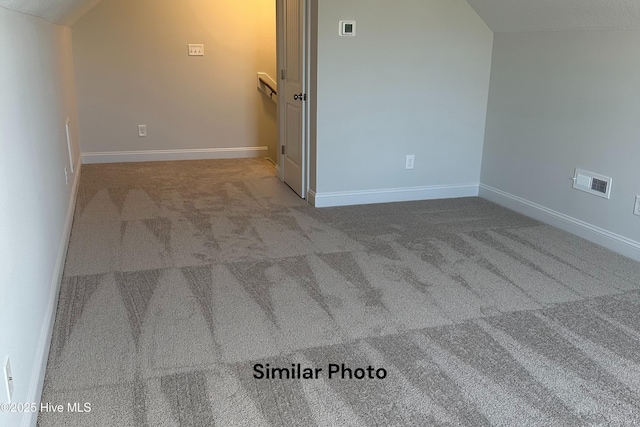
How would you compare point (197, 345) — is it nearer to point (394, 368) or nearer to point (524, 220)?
point (394, 368)

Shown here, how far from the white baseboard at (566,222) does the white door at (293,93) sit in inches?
63.0

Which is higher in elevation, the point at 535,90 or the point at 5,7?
the point at 5,7

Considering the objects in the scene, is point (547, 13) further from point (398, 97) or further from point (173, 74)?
point (173, 74)

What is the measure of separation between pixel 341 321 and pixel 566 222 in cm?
214

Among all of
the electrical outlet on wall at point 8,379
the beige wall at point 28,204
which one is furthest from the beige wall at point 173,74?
the electrical outlet on wall at point 8,379

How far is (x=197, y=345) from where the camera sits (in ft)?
7.20

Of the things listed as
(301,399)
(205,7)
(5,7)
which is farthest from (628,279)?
(205,7)

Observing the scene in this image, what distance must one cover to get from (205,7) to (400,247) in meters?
3.75

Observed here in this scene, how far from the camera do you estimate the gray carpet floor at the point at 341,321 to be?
1.84 m

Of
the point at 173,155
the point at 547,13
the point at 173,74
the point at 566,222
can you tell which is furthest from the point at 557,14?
the point at 173,155

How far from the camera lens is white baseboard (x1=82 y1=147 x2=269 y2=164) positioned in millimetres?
5727

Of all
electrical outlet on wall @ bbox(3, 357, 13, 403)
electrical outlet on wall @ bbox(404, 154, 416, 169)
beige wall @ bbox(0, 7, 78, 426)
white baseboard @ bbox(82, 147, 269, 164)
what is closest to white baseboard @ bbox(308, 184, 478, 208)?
electrical outlet on wall @ bbox(404, 154, 416, 169)

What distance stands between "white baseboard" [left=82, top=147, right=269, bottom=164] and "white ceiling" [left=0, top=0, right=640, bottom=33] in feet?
7.52

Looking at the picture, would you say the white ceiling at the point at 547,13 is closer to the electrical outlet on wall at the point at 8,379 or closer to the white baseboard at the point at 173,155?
the electrical outlet on wall at the point at 8,379
